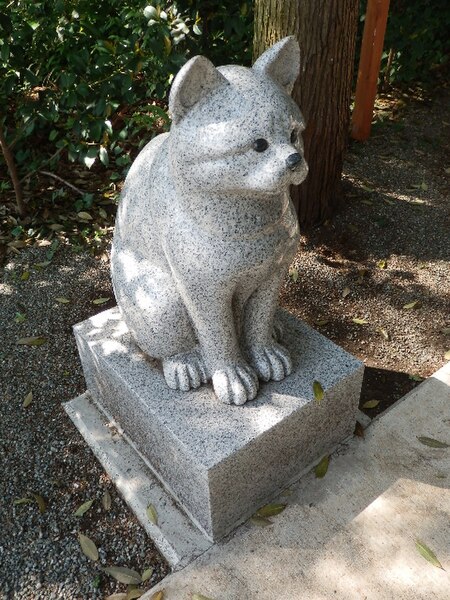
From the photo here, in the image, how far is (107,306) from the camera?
3.98m

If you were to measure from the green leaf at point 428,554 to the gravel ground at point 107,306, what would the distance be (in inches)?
41.4

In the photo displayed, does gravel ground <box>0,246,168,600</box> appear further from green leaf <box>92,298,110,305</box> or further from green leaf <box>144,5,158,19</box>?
green leaf <box>144,5,158,19</box>

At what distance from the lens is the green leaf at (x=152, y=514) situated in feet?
8.63

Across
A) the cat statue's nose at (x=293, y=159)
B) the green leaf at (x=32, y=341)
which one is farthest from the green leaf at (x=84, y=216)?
the cat statue's nose at (x=293, y=159)

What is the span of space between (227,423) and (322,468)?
1.99 feet

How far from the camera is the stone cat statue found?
189cm

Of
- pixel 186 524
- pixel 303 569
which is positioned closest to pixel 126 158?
pixel 186 524

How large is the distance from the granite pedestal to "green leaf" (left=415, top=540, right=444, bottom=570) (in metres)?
0.58

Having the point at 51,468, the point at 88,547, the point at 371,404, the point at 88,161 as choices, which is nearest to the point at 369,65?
the point at 88,161

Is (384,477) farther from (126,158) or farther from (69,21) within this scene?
(69,21)

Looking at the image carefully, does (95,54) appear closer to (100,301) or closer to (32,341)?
(100,301)

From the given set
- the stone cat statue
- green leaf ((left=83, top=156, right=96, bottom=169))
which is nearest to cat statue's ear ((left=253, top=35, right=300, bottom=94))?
the stone cat statue

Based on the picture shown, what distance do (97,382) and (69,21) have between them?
9.00 ft

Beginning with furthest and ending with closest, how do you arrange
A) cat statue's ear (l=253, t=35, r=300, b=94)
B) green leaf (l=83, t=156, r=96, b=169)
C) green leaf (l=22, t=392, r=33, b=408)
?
green leaf (l=83, t=156, r=96, b=169) < green leaf (l=22, t=392, r=33, b=408) < cat statue's ear (l=253, t=35, r=300, b=94)
